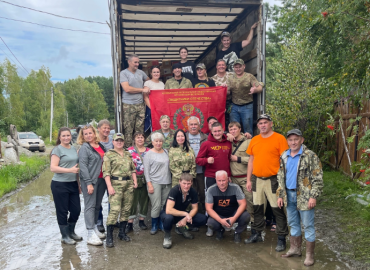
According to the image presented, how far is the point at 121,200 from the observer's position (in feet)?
15.6

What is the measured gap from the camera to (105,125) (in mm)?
5148

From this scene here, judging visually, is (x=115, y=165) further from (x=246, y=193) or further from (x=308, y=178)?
(x=308, y=178)

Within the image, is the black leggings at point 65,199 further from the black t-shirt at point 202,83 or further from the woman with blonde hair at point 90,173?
the black t-shirt at point 202,83

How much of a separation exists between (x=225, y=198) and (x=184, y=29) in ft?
15.4

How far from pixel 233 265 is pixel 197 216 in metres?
1.09

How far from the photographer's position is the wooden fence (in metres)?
7.12

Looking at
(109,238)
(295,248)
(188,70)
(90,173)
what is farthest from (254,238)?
(188,70)

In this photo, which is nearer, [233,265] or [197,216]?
[233,265]

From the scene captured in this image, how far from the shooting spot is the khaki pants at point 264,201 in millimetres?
4305

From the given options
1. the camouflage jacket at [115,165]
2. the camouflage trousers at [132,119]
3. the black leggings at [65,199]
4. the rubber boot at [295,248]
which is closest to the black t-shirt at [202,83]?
the camouflage trousers at [132,119]

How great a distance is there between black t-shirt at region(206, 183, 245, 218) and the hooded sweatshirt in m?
0.37

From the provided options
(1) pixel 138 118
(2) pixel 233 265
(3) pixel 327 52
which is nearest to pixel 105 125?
(1) pixel 138 118

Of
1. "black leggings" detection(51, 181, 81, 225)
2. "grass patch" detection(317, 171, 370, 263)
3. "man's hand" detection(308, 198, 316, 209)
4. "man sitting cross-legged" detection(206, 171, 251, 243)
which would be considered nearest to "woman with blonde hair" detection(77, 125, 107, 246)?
"black leggings" detection(51, 181, 81, 225)

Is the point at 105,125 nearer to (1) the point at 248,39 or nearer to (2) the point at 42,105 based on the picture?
(1) the point at 248,39
